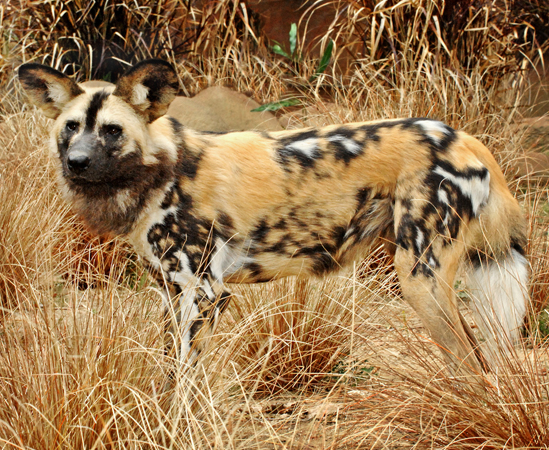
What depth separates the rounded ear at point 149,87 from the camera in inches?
87.4

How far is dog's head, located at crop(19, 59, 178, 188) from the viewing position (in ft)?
7.27

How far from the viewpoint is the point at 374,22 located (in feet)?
16.1

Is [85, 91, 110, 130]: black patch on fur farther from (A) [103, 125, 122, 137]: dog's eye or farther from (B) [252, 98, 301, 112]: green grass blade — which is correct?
Result: (B) [252, 98, 301, 112]: green grass blade

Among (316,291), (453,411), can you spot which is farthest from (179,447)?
(316,291)

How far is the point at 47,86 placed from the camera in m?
2.33

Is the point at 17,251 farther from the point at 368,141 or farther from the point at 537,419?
the point at 537,419

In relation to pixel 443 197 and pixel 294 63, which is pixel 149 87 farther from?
pixel 294 63

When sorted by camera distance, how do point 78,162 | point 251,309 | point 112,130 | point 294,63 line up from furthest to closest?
point 294,63, point 251,309, point 112,130, point 78,162

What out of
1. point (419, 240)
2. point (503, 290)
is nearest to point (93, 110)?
point (419, 240)

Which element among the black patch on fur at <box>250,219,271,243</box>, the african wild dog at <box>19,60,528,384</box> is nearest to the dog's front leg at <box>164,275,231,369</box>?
the african wild dog at <box>19,60,528,384</box>

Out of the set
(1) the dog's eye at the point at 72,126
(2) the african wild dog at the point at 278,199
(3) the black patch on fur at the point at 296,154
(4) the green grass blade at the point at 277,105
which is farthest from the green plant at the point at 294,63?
(1) the dog's eye at the point at 72,126

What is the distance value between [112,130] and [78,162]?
0.62 ft

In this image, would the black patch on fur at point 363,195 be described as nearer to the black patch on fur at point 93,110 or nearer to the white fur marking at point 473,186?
the white fur marking at point 473,186

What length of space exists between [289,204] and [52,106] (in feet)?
3.25
